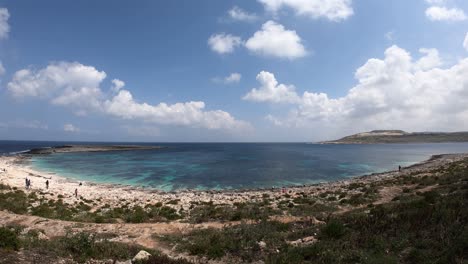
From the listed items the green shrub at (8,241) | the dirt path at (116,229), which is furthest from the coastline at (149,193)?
the green shrub at (8,241)

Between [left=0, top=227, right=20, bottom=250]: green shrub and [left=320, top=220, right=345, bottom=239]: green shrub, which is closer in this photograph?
[left=0, top=227, right=20, bottom=250]: green shrub

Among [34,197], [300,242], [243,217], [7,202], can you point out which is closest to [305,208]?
[243,217]

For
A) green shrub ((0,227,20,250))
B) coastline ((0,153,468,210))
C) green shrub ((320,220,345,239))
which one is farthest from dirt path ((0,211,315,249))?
coastline ((0,153,468,210))

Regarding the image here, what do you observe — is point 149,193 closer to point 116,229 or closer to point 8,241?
point 116,229

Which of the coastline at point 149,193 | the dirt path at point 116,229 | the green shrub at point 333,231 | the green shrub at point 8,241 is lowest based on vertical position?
the coastline at point 149,193

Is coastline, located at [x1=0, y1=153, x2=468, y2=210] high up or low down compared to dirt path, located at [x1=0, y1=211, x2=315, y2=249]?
down

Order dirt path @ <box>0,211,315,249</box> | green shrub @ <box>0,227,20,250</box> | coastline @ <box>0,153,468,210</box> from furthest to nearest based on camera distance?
coastline @ <box>0,153,468,210</box>
dirt path @ <box>0,211,315,249</box>
green shrub @ <box>0,227,20,250</box>

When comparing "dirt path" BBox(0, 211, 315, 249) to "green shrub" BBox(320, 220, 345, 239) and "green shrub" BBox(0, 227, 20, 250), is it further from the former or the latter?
"green shrub" BBox(0, 227, 20, 250)

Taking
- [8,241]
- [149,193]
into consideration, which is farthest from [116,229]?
[149,193]

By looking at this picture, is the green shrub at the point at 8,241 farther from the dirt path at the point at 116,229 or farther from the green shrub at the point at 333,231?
the green shrub at the point at 333,231

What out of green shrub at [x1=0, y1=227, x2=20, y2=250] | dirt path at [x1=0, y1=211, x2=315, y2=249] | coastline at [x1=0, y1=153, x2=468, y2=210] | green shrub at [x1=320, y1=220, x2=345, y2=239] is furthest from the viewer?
coastline at [x1=0, y1=153, x2=468, y2=210]

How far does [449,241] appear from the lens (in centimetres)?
902

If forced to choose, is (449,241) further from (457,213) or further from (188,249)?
(188,249)

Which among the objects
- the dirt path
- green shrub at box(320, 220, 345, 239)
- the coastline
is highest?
green shrub at box(320, 220, 345, 239)
